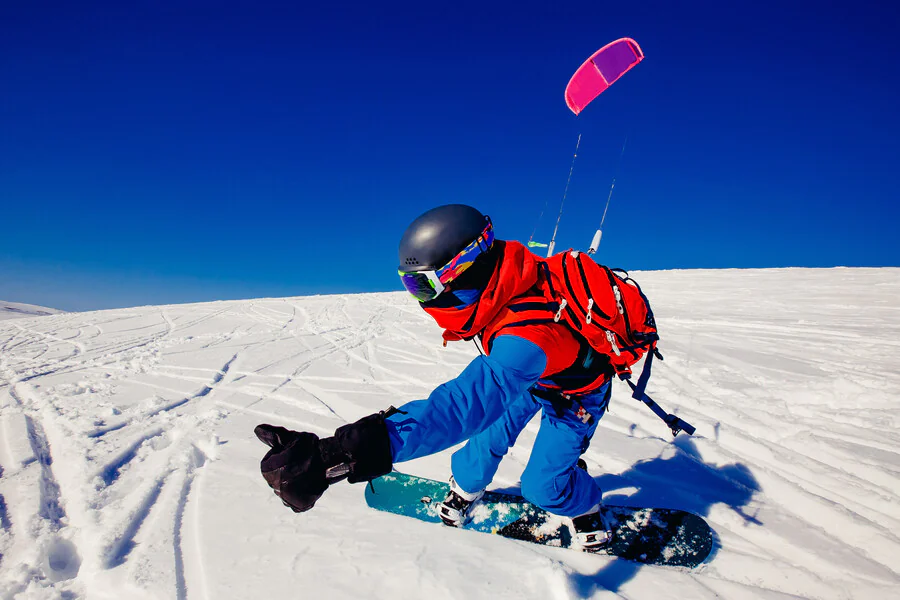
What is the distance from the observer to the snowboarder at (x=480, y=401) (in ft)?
3.85

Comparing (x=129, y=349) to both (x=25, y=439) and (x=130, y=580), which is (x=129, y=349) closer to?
(x=25, y=439)

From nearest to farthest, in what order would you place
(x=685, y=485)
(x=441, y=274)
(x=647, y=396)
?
(x=441, y=274) < (x=647, y=396) < (x=685, y=485)

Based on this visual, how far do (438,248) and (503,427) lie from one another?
1.19 metres

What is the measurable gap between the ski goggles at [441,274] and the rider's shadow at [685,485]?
2234mm

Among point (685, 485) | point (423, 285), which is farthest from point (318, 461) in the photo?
point (685, 485)

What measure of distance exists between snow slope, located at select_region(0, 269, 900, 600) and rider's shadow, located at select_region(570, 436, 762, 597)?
16mm

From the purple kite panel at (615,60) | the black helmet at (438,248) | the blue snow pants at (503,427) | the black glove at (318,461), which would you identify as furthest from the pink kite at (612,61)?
the black glove at (318,461)

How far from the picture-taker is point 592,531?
95.4 inches

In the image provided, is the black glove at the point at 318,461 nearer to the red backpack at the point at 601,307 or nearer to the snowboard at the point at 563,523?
the red backpack at the point at 601,307

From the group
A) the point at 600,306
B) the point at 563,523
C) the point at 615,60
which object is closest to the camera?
the point at 600,306

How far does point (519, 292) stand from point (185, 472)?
3.11 meters

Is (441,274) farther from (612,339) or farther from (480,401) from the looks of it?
(612,339)

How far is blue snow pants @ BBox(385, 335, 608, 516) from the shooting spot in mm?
1307

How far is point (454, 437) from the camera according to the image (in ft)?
4.42
